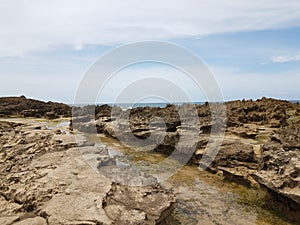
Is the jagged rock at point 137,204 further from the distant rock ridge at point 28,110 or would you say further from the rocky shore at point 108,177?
the distant rock ridge at point 28,110

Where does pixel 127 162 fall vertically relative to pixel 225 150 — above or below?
below

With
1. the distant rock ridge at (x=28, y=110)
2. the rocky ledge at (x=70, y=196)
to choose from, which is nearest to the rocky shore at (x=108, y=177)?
the rocky ledge at (x=70, y=196)

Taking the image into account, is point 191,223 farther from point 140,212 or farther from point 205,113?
point 205,113

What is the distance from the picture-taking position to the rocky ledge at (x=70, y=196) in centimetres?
505

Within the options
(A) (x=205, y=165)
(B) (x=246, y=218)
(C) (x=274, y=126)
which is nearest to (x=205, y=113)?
(C) (x=274, y=126)

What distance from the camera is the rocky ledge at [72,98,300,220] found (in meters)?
7.46

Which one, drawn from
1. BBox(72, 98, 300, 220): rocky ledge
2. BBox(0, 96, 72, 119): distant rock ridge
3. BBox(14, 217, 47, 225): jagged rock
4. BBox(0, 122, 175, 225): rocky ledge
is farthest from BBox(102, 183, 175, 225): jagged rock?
Result: BBox(0, 96, 72, 119): distant rock ridge

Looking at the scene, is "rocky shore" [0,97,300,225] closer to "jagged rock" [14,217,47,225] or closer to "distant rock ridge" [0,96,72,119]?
"jagged rock" [14,217,47,225]

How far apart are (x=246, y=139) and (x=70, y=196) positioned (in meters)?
10.9

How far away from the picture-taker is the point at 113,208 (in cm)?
531

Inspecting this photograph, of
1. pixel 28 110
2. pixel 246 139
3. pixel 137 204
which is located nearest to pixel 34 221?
pixel 137 204

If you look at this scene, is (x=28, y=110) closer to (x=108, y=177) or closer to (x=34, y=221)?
(x=108, y=177)

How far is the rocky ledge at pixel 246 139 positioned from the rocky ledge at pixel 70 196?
313 cm

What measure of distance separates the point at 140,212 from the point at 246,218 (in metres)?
3.16
